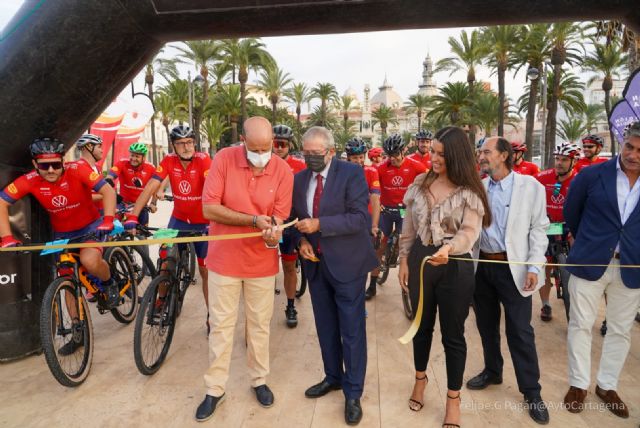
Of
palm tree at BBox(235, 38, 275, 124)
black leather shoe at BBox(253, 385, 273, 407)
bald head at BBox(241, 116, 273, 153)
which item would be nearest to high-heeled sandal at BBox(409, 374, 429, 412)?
black leather shoe at BBox(253, 385, 273, 407)

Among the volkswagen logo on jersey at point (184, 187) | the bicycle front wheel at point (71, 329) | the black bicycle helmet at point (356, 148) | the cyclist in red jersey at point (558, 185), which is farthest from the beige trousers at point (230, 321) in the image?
the cyclist in red jersey at point (558, 185)

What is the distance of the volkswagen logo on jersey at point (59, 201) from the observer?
13.9 ft

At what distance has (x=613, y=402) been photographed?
138 inches

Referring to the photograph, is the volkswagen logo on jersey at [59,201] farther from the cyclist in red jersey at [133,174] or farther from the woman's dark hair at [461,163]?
the woman's dark hair at [461,163]

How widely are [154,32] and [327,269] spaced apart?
2589 millimetres

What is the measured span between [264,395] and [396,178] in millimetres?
4148

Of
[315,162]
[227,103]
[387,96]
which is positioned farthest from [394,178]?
[387,96]

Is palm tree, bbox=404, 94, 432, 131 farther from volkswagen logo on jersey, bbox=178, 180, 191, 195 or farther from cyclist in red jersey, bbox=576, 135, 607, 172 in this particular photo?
volkswagen logo on jersey, bbox=178, 180, 191, 195

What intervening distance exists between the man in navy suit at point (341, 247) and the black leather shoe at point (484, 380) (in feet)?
3.61

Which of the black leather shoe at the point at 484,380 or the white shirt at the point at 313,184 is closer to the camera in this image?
the white shirt at the point at 313,184

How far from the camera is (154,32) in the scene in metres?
3.83

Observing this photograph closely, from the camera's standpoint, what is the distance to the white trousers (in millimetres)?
3486

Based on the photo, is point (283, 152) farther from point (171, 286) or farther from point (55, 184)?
point (55, 184)

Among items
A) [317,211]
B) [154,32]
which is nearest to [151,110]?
[154,32]
